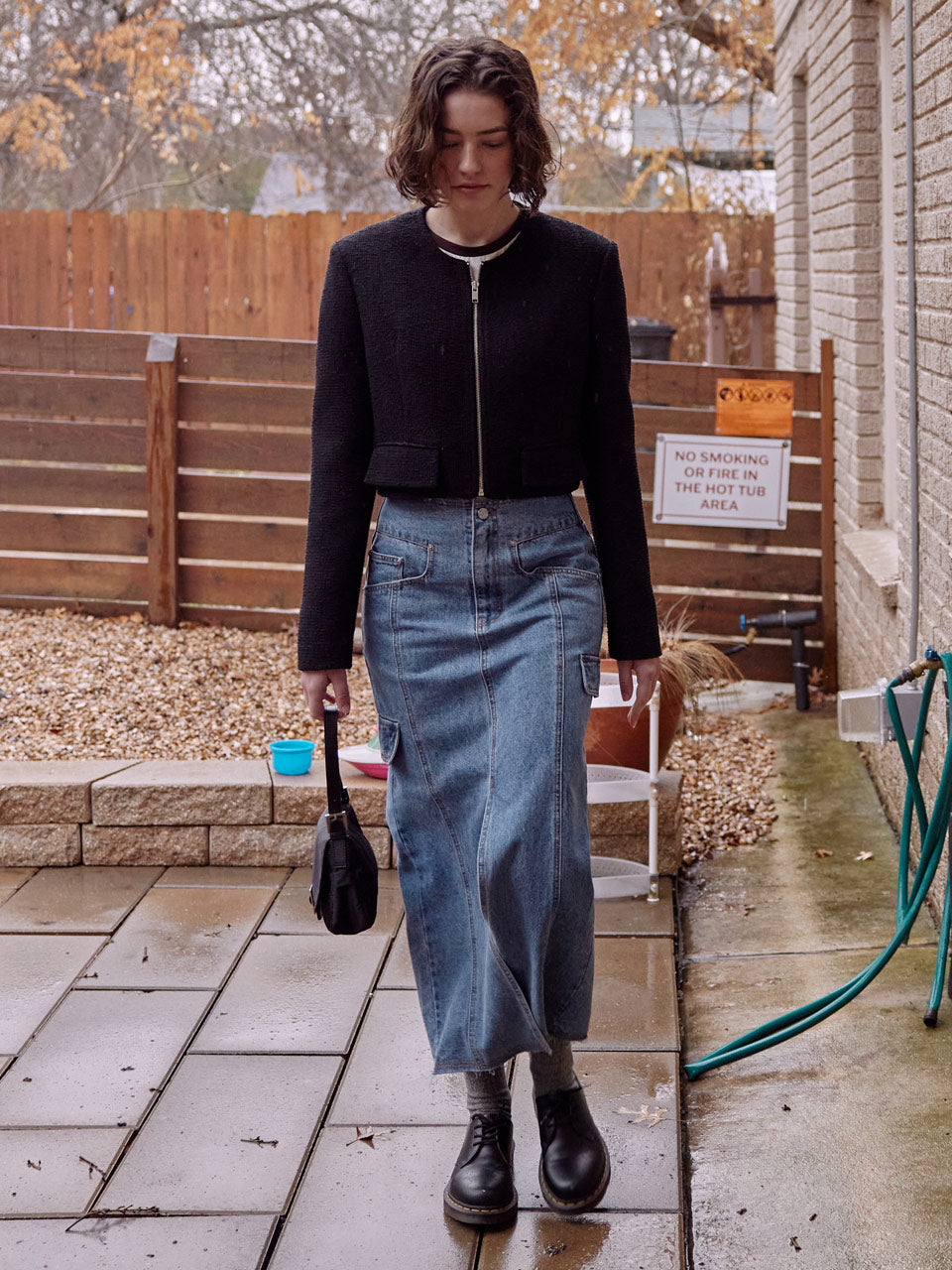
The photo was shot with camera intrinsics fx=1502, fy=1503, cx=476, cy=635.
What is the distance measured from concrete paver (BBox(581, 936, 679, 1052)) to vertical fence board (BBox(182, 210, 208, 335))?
9.15m

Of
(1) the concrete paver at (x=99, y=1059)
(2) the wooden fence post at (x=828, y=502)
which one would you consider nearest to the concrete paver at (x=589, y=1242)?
(1) the concrete paver at (x=99, y=1059)

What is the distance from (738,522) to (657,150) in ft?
25.2

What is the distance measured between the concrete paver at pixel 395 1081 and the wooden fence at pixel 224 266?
825 cm

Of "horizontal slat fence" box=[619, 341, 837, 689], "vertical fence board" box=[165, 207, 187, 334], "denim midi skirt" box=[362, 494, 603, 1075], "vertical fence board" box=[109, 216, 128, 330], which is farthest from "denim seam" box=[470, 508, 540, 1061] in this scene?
"vertical fence board" box=[109, 216, 128, 330]

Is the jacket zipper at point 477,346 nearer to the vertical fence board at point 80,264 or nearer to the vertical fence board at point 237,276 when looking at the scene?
the vertical fence board at point 237,276

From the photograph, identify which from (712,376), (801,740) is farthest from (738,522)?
(801,740)

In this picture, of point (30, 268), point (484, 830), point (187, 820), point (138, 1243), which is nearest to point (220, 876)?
point (187, 820)

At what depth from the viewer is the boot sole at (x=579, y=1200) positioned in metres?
2.69

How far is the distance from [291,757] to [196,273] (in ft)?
27.8

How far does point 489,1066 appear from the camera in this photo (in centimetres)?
265

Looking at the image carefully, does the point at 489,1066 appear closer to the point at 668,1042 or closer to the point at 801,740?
the point at 668,1042

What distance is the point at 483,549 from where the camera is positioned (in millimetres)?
2576

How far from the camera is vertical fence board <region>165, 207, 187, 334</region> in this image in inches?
480

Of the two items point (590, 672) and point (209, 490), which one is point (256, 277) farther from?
point (590, 672)
